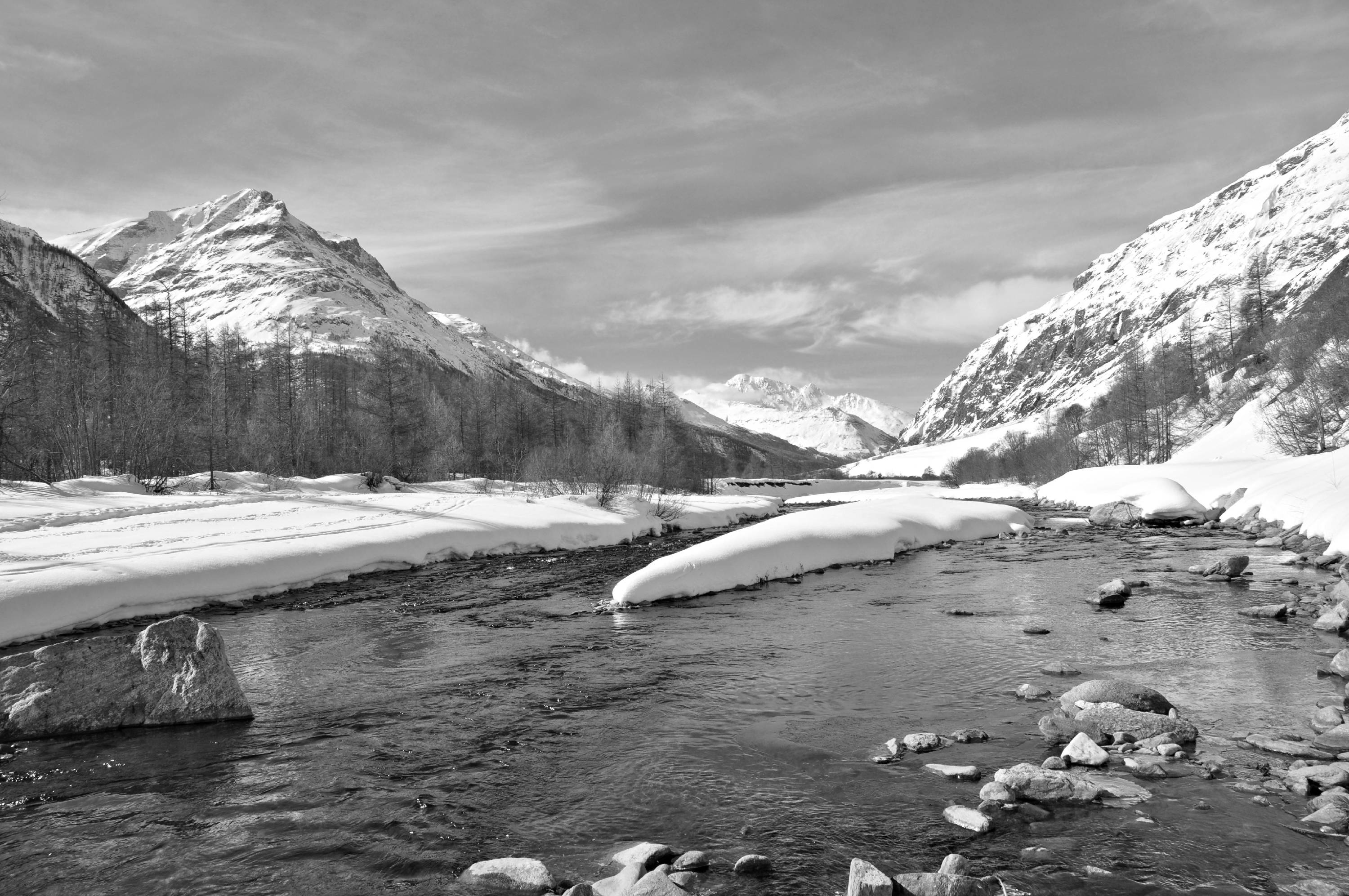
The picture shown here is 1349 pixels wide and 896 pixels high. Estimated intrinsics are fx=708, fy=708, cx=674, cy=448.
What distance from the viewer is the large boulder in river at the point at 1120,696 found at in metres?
9.38

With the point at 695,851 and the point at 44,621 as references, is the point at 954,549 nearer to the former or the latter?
the point at 695,851

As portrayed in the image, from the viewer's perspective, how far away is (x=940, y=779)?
7945 mm

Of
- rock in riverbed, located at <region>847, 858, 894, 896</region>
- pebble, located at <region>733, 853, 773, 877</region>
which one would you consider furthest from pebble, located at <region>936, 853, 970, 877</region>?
pebble, located at <region>733, 853, 773, 877</region>

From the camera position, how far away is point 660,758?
905 centimetres

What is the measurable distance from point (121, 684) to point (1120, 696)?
14125 mm

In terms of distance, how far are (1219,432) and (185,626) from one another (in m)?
85.6

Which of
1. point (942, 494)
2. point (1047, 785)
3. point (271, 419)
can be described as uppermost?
point (271, 419)

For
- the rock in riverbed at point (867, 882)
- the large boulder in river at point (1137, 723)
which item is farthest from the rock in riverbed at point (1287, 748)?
the rock in riverbed at point (867, 882)

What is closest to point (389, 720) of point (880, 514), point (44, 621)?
point (44, 621)

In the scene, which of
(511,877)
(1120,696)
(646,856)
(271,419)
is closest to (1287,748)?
(1120,696)

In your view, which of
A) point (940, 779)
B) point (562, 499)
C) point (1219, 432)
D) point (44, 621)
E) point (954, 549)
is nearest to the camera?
point (940, 779)

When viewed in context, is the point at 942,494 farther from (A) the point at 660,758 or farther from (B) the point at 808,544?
(A) the point at 660,758

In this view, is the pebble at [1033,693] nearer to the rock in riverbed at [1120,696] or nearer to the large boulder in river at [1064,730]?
the rock in riverbed at [1120,696]

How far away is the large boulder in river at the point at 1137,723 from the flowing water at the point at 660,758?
298 millimetres
